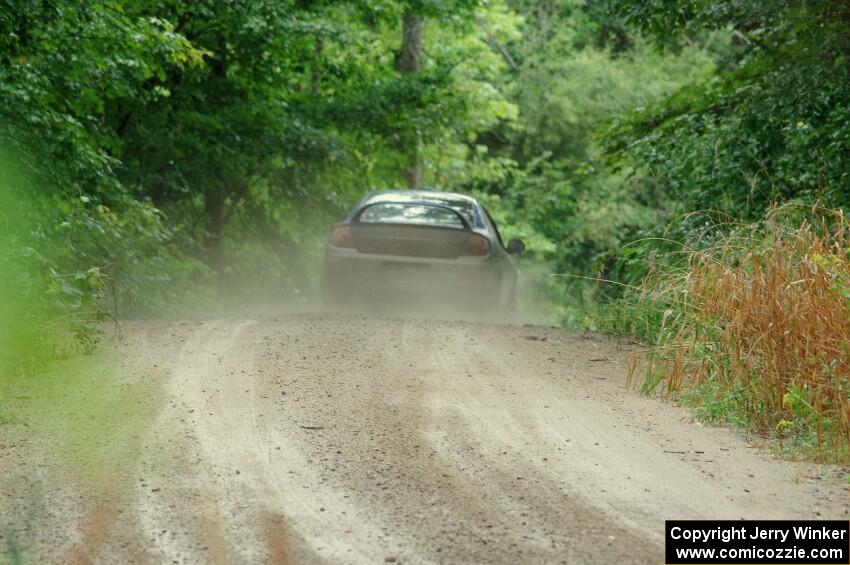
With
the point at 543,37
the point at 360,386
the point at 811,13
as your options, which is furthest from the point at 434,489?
the point at 543,37

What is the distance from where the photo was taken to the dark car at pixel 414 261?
44.4ft

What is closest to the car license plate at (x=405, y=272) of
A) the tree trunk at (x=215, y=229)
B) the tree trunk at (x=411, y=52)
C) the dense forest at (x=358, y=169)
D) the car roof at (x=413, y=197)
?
the car roof at (x=413, y=197)

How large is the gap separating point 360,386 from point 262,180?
14714 millimetres

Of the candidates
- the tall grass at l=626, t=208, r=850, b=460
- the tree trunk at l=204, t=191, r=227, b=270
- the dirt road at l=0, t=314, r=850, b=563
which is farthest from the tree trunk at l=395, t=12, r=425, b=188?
the tall grass at l=626, t=208, r=850, b=460

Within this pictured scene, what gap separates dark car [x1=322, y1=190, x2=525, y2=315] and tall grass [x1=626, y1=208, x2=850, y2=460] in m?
5.16

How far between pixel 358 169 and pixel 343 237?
928 cm

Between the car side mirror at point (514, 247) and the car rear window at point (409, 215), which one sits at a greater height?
the car rear window at point (409, 215)

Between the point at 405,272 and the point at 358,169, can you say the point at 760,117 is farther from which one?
the point at 358,169

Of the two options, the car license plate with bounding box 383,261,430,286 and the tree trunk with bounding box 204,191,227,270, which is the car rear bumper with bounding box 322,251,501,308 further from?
the tree trunk with bounding box 204,191,227,270

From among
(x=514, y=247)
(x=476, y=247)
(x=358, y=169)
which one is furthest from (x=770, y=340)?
(x=358, y=169)

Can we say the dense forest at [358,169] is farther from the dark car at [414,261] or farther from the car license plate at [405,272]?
the car license plate at [405,272]

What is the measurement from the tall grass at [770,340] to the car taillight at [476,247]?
16.8 ft

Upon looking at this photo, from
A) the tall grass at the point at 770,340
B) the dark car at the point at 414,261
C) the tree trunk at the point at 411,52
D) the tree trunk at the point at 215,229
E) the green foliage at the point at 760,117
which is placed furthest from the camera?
the tree trunk at the point at 411,52

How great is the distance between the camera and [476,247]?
44.5 feet
